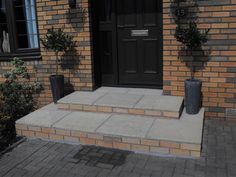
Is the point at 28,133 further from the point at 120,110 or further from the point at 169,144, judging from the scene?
the point at 169,144

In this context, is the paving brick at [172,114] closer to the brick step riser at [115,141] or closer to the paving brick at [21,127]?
the brick step riser at [115,141]

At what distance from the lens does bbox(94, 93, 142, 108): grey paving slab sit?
4557 millimetres

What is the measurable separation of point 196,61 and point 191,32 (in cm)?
62

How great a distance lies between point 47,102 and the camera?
18.9 ft

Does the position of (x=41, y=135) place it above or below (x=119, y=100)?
below

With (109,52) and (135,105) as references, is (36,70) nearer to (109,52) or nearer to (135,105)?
(109,52)

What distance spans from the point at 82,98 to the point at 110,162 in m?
1.68

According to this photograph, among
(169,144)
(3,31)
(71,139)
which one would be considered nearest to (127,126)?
(169,144)

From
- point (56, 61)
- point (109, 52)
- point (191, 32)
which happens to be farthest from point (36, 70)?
point (191, 32)

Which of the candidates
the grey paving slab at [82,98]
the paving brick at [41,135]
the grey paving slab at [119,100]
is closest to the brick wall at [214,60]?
the grey paving slab at [119,100]

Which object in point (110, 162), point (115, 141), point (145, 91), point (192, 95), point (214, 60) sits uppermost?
point (214, 60)

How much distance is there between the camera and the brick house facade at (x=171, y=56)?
4.36m

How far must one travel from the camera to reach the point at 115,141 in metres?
3.86

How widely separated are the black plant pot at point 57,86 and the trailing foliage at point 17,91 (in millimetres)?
667
